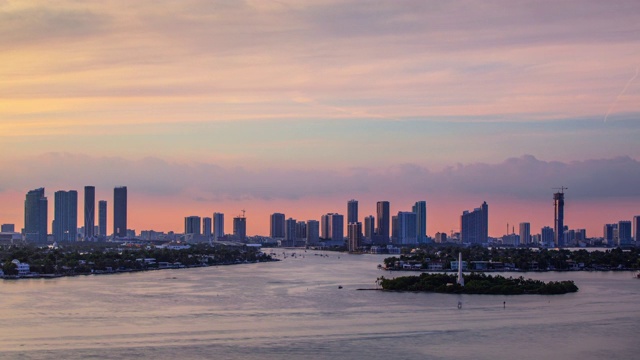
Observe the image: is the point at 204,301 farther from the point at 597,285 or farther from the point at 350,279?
the point at 597,285

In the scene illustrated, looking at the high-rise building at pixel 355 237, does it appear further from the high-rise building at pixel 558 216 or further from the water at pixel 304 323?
the water at pixel 304 323

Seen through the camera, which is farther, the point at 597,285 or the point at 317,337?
the point at 597,285

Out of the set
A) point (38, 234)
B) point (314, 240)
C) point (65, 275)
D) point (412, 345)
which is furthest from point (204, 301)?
point (314, 240)

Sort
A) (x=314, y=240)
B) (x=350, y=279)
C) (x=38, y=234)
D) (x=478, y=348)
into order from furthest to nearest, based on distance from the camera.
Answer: (x=314, y=240), (x=38, y=234), (x=350, y=279), (x=478, y=348)

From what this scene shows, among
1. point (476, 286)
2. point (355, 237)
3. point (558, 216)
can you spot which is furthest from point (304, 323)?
point (558, 216)

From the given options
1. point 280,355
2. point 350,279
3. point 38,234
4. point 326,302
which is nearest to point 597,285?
point 350,279

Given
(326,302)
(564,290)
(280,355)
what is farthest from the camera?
(564,290)

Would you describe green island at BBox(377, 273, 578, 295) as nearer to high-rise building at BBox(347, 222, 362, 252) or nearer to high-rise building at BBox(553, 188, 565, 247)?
high-rise building at BBox(347, 222, 362, 252)
